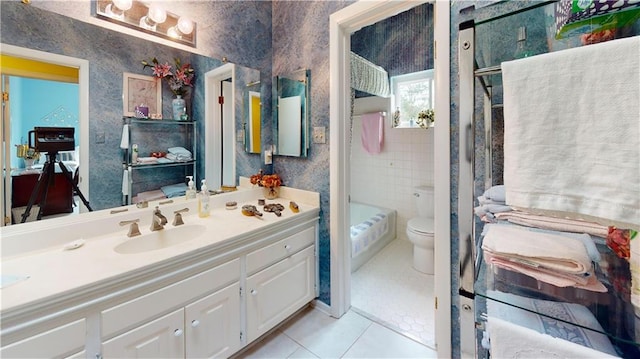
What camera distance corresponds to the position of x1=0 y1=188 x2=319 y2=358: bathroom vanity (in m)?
0.86

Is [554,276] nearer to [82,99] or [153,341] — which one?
[153,341]

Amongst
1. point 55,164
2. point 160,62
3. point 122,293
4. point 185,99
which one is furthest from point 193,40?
point 122,293

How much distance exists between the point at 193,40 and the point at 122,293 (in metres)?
1.57

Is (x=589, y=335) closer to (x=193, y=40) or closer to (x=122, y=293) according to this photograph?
(x=122, y=293)

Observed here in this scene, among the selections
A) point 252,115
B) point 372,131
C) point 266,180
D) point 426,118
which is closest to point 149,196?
point 266,180

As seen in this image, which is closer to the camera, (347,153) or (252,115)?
(347,153)

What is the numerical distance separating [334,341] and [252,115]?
1780mm

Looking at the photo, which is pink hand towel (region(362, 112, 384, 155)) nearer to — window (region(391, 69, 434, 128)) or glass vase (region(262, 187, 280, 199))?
window (region(391, 69, 434, 128))

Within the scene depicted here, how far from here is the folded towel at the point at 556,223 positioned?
77cm

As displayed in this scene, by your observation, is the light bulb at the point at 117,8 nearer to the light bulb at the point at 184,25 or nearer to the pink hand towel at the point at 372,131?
the light bulb at the point at 184,25

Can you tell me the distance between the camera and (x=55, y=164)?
4.14 ft

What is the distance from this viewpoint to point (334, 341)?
1.68 metres

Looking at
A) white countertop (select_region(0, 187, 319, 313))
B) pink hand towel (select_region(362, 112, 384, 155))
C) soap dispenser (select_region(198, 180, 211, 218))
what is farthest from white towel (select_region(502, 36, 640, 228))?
pink hand towel (select_region(362, 112, 384, 155))

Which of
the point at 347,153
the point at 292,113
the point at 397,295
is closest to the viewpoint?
the point at 347,153
